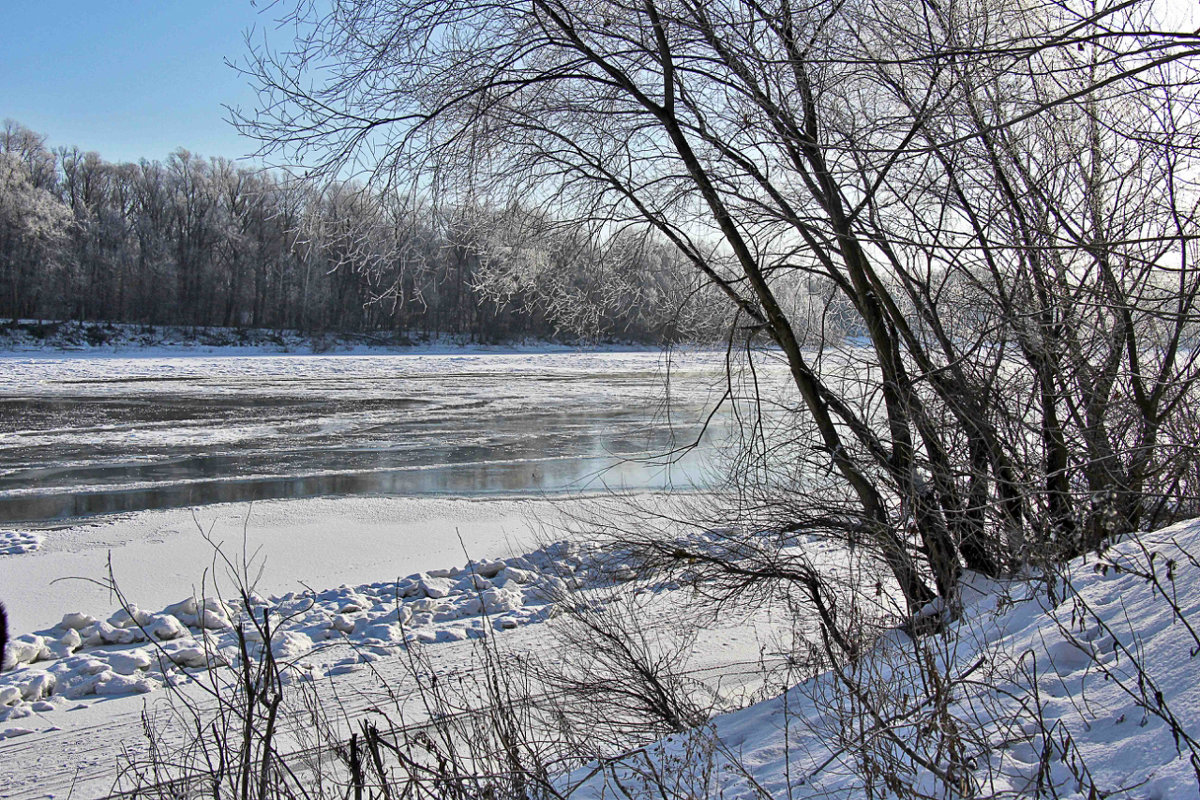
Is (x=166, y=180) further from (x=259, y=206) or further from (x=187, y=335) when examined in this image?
(x=259, y=206)

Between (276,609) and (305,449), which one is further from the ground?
(305,449)

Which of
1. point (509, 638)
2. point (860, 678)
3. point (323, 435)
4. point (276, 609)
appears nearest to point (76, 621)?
point (276, 609)

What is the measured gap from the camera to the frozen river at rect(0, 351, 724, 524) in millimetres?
12352

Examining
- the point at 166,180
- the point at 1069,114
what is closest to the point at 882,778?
the point at 1069,114

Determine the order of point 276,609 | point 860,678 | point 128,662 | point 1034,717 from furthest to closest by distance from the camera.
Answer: point 276,609 → point 128,662 → point 860,678 → point 1034,717

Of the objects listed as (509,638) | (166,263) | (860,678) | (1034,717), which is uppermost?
(166,263)

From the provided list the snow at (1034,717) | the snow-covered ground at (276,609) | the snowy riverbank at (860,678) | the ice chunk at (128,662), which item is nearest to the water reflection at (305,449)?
the snow-covered ground at (276,609)

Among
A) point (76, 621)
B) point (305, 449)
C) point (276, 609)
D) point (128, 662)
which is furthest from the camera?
point (305, 449)

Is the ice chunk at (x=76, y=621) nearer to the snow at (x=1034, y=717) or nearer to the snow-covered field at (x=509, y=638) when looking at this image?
the snow-covered field at (x=509, y=638)

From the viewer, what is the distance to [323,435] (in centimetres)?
1759

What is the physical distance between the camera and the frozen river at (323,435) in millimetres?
12352

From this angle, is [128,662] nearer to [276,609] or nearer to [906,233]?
[276,609]

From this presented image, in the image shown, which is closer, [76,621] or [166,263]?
[76,621]

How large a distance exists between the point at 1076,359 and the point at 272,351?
1848 inches
